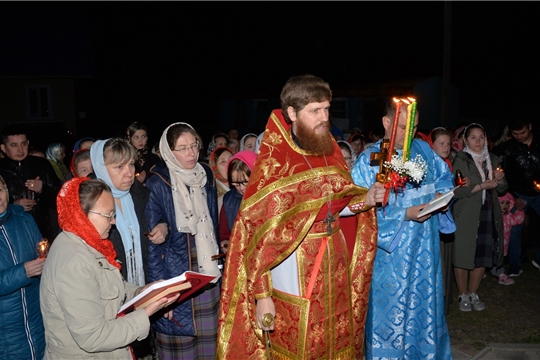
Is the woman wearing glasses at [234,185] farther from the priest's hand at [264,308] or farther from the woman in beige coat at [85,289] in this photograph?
the woman in beige coat at [85,289]

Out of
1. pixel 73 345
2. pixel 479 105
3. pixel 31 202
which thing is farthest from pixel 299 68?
pixel 73 345

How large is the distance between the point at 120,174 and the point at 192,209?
2.13 ft

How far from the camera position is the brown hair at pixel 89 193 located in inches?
109

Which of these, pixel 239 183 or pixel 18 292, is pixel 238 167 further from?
pixel 18 292

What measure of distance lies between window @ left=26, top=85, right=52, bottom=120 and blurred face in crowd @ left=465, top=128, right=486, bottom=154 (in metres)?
19.5

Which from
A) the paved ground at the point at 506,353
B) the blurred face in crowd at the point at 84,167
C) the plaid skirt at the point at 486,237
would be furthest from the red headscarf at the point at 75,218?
the plaid skirt at the point at 486,237

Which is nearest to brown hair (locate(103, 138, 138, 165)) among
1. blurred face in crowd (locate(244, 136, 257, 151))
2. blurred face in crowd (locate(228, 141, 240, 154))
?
blurred face in crowd (locate(244, 136, 257, 151))

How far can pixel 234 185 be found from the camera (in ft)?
14.9

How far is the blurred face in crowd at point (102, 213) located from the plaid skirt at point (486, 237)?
477 cm

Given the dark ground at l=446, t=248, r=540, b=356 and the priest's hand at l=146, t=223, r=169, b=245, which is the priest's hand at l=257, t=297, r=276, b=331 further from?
the dark ground at l=446, t=248, r=540, b=356

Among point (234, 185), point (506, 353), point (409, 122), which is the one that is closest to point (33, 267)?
point (234, 185)

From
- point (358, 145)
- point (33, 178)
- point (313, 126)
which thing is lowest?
point (33, 178)

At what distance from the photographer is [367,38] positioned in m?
27.2

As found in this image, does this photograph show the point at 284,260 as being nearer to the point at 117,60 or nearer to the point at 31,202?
the point at 31,202
